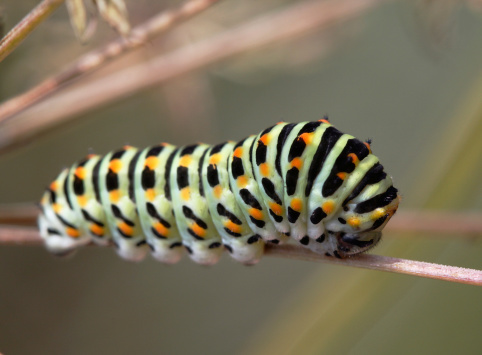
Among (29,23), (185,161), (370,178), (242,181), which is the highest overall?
(29,23)

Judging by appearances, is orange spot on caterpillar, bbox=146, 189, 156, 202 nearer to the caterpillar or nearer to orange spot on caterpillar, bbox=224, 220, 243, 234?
the caterpillar

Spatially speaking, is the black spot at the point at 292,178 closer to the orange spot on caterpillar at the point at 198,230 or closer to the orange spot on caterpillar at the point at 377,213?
the orange spot on caterpillar at the point at 377,213

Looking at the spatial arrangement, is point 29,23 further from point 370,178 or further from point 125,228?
point 370,178

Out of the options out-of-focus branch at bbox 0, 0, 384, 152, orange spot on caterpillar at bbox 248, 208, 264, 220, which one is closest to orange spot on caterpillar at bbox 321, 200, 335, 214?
orange spot on caterpillar at bbox 248, 208, 264, 220

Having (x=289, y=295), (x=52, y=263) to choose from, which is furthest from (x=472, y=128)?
(x=289, y=295)

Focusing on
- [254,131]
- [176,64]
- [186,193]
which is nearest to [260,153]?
[186,193]

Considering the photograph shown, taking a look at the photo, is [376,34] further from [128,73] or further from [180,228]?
[180,228]
